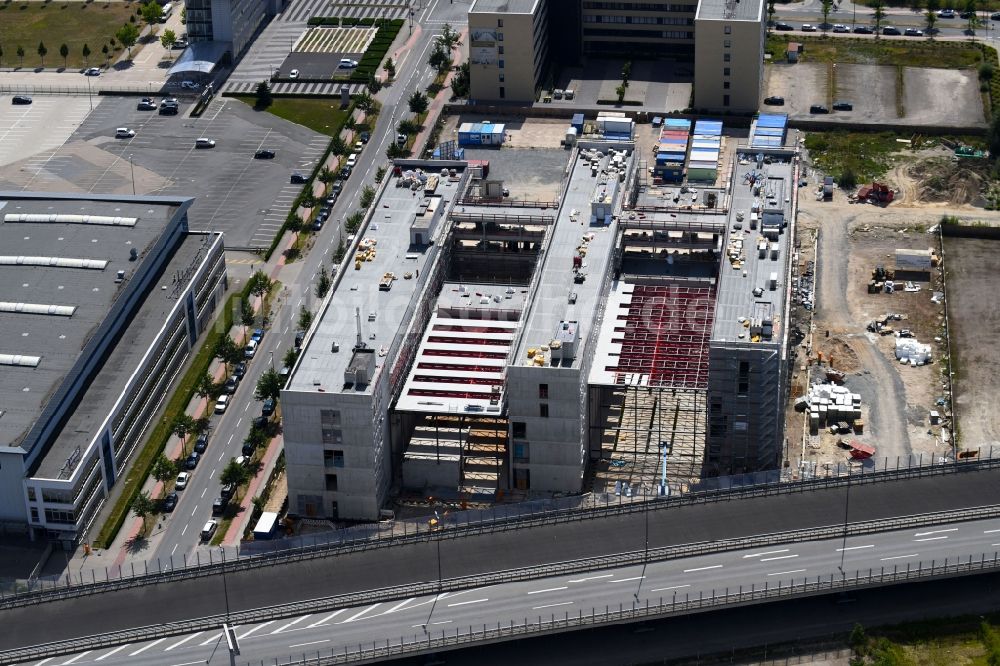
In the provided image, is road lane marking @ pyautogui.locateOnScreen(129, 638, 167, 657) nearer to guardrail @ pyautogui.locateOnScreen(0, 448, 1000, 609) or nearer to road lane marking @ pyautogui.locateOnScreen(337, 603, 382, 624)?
guardrail @ pyautogui.locateOnScreen(0, 448, 1000, 609)

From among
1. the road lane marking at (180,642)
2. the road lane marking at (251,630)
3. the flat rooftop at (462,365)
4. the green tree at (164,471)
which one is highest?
the flat rooftop at (462,365)

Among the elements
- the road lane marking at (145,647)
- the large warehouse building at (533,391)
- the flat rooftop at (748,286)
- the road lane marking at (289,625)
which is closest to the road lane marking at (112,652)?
the road lane marking at (145,647)

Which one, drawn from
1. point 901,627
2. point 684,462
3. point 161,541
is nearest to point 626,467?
point 684,462

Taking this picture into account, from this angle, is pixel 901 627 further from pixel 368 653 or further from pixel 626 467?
pixel 368 653

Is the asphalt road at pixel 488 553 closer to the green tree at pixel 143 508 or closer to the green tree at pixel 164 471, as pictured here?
the green tree at pixel 143 508

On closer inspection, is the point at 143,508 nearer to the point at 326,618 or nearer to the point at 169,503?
the point at 169,503

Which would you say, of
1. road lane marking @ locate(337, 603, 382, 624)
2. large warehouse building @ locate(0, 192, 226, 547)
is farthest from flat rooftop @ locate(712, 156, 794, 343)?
large warehouse building @ locate(0, 192, 226, 547)
